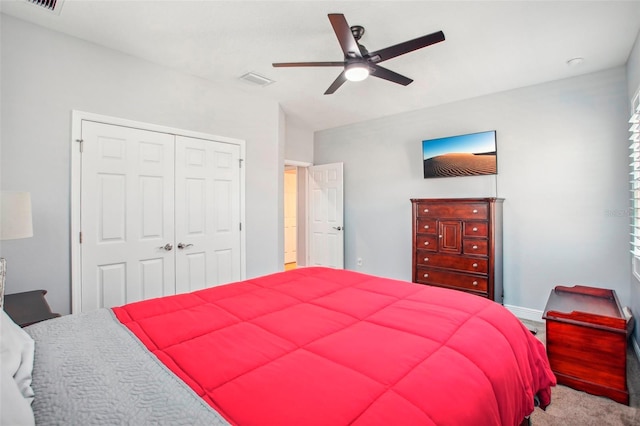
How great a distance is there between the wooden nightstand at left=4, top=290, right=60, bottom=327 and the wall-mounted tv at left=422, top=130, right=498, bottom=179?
4.17 meters

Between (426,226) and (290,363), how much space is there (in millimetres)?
3099

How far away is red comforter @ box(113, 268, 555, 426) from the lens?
883mm

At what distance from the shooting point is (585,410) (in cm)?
198

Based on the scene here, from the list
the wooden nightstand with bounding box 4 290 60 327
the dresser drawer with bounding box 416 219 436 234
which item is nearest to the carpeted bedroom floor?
the dresser drawer with bounding box 416 219 436 234

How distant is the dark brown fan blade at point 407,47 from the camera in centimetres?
208

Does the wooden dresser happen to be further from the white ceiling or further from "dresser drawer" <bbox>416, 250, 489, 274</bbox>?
the white ceiling

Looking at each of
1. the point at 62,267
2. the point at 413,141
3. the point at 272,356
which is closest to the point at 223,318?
the point at 272,356

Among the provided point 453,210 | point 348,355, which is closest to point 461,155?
point 453,210

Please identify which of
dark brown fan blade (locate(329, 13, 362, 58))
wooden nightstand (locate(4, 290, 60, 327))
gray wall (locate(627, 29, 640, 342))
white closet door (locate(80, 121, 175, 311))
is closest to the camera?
wooden nightstand (locate(4, 290, 60, 327))

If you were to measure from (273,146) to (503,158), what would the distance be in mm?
2892

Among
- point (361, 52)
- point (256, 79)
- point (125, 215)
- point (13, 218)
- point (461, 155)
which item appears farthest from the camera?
point (461, 155)

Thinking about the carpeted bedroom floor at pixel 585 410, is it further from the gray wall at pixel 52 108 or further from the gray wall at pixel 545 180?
the gray wall at pixel 52 108

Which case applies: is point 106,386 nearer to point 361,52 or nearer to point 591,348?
point 361,52

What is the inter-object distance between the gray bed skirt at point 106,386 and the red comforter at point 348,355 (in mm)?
76
